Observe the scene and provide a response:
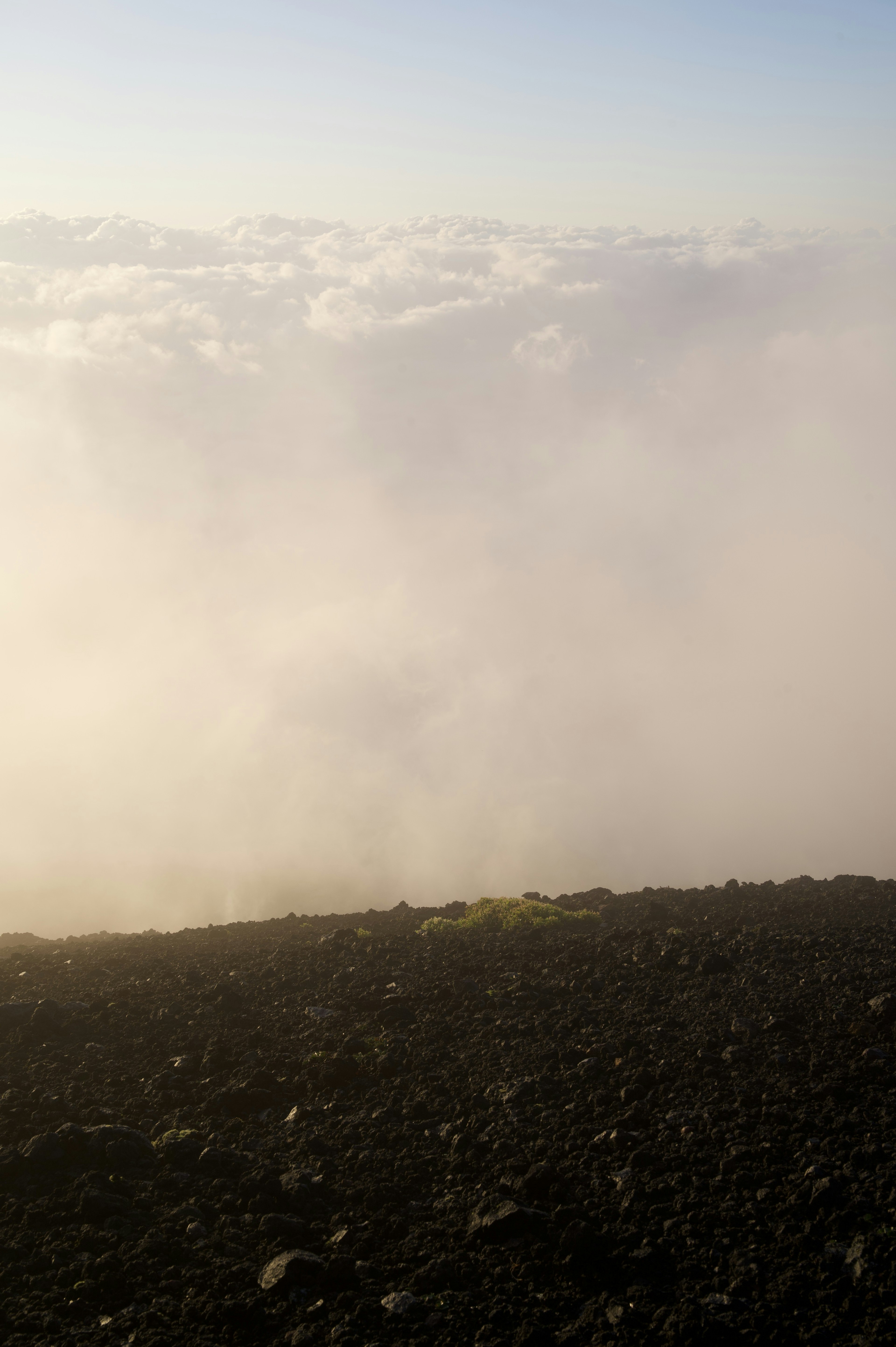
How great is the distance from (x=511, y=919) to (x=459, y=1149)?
13110 mm

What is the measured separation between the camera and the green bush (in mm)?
24453

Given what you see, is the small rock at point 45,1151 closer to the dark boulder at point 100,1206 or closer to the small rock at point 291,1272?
the dark boulder at point 100,1206

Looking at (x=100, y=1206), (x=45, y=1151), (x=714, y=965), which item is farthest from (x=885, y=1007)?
(x=45, y=1151)

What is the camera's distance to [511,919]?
2502cm

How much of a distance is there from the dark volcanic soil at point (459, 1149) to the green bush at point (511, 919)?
4.55 meters

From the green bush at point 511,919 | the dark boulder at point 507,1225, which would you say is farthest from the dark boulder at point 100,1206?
the green bush at point 511,919

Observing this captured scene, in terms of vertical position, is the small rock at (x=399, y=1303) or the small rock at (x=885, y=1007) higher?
the small rock at (x=885, y=1007)

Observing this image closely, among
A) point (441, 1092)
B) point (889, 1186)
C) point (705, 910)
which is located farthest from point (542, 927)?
point (889, 1186)

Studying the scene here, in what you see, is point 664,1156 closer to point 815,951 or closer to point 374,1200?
point 374,1200

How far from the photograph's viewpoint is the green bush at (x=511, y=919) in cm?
2445

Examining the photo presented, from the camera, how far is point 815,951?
1866 cm

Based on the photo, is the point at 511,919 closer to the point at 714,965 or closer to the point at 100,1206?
the point at 714,965

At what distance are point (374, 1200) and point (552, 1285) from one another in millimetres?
2751

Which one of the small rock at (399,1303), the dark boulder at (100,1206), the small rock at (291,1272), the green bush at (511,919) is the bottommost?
the small rock at (399,1303)
